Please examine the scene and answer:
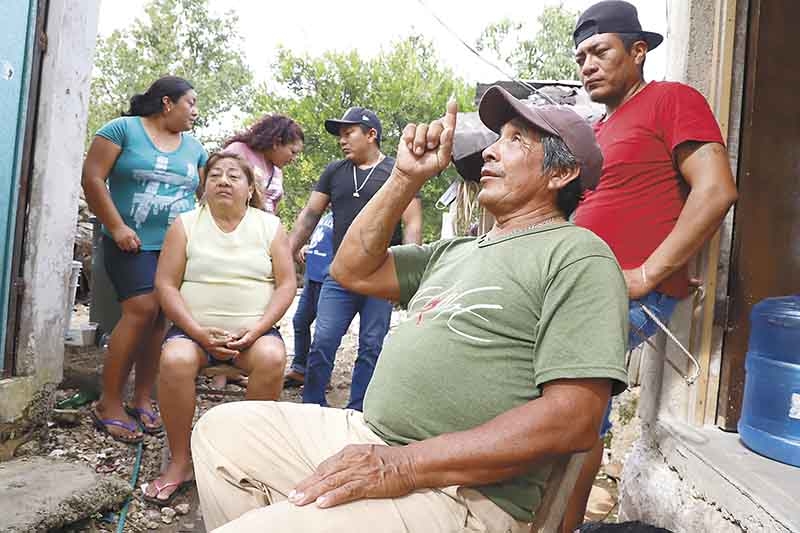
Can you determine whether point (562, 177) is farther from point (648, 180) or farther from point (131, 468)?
point (131, 468)

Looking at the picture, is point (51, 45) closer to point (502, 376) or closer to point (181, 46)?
point (502, 376)

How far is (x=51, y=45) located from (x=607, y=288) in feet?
10.2

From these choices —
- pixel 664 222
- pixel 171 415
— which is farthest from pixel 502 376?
pixel 171 415

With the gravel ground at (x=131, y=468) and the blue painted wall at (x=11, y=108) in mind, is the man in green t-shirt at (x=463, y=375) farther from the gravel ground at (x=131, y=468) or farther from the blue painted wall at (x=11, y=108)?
the blue painted wall at (x=11, y=108)

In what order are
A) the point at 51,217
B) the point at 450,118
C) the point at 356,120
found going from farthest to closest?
the point at 356,120 < the point at 51,217 < the point at 450,118

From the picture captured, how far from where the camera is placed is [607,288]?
4.90 ft

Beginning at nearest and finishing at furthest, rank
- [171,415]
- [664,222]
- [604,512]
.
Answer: [664,222] → [171,415] → [604,512]

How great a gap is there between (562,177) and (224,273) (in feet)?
7.04

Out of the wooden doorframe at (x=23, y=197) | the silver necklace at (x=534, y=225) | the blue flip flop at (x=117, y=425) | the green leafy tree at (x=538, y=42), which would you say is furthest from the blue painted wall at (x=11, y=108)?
the green leafy tree at (x=538, y=42)

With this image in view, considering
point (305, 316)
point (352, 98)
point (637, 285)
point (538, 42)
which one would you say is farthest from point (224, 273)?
point (538, 42)

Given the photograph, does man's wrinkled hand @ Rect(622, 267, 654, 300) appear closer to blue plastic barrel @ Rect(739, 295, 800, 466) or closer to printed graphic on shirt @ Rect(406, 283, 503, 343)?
blue plastic barrel @ Rect(739, 295, 800, 466)

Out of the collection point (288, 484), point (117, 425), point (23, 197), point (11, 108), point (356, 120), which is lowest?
point (117, 425)

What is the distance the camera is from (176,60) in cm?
2625

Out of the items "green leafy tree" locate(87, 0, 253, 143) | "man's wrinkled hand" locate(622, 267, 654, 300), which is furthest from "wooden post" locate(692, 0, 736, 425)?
"green leafy tree" locate(87, 0, 253, 143)
